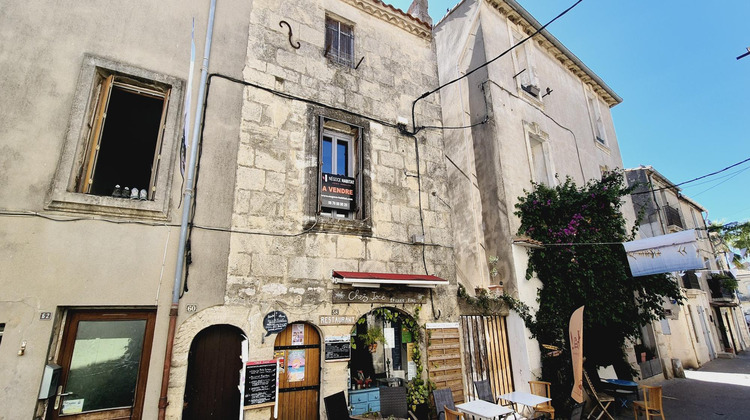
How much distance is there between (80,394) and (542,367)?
785cm

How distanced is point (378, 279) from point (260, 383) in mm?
2277

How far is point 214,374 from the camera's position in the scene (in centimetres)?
475

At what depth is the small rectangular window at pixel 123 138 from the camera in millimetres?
4844

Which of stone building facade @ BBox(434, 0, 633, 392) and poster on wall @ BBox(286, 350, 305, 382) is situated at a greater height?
stone building facade @ BBox(434, 0, 633, 392)

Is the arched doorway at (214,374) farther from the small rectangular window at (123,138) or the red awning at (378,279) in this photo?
the small rectangular window at (123,138)

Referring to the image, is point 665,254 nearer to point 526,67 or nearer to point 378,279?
point 378,279

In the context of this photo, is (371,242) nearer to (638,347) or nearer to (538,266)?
(538,266)

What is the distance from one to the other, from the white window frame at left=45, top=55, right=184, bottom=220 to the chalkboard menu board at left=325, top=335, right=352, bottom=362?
121 inches

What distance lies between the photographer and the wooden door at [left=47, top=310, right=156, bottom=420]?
157 inches

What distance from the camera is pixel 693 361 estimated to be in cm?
1504

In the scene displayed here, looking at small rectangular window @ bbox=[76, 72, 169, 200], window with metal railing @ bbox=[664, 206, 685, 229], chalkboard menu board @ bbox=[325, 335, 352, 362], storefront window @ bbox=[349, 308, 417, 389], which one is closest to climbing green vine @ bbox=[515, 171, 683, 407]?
storefront window @ bbox=[349, 308, 417, 389]

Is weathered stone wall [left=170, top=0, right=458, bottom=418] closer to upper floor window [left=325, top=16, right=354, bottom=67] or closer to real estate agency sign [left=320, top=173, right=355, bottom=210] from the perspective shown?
Result: upper floor window [left=325, top=16, right=354, bottom=67]

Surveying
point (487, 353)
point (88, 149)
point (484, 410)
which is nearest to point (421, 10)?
point (88, 149)

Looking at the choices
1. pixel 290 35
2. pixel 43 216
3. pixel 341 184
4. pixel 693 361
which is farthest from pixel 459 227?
pixel 693 361
